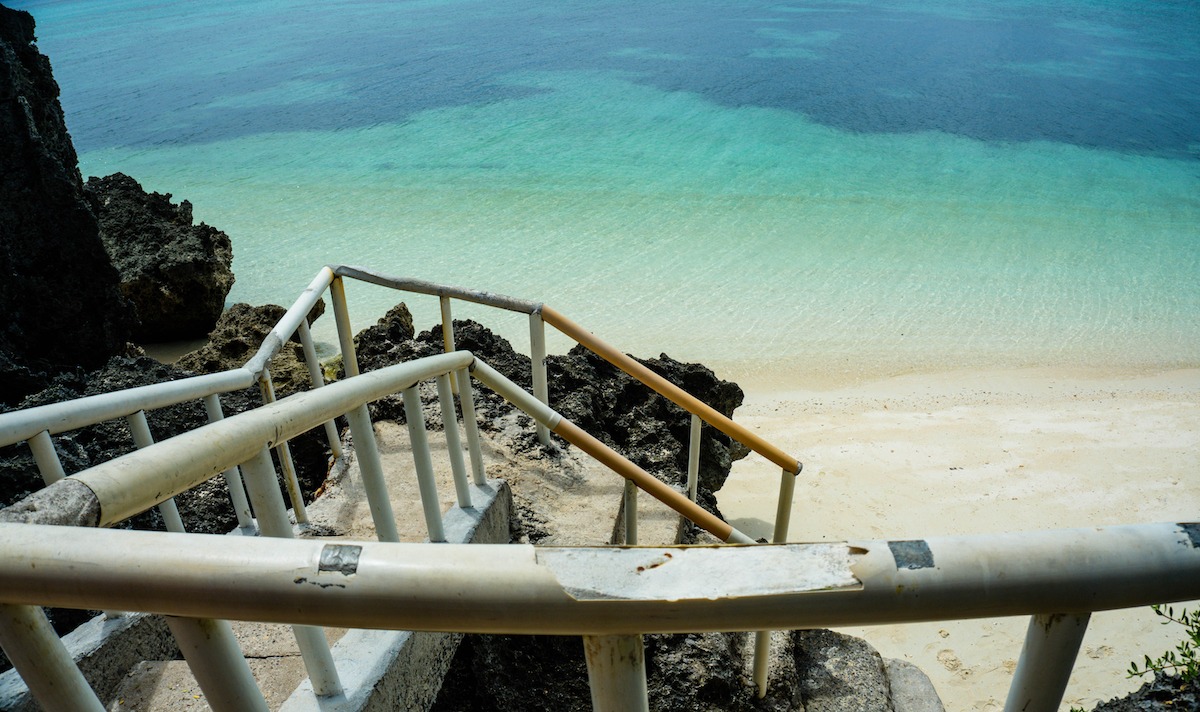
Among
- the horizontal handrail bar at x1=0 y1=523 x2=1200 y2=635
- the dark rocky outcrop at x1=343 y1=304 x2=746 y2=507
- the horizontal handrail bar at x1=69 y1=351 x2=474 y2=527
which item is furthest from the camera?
the dark rocky outcrop at x1=343 y1=304 x2=746 y2=507

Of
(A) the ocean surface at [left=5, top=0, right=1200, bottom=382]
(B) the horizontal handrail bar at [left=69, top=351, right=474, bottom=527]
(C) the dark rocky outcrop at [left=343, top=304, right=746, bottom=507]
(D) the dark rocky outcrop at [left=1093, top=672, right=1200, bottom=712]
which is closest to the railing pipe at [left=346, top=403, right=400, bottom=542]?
(B) the horizontal handrail bar at [left=69, top=351, right=474, bottom=527]

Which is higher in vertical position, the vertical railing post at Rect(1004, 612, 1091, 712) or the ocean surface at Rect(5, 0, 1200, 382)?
the vertical railing post at Rect(1004, 612, 1091, 712)

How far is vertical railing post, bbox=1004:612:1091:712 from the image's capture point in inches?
31.3

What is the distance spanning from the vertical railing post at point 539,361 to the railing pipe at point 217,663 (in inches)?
118

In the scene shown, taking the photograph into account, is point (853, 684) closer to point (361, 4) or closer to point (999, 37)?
point (999, 37)

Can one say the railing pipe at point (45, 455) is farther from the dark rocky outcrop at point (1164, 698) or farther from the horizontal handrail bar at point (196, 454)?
the dark rocky outcrop at point (1164, 698)

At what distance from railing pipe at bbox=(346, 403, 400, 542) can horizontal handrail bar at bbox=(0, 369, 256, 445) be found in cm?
70

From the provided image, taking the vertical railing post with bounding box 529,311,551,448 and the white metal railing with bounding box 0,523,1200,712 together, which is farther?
the vertical railing post with bounding box 529,311,551,448

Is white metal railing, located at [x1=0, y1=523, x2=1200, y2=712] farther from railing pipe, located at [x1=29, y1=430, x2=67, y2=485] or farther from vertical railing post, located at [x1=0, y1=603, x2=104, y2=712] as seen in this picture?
railing pipe, located at [x1=29, y1=430, x2=67, y2=485]

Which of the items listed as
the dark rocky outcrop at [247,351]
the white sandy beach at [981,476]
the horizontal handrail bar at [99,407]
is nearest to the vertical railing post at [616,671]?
the horizontal handrail bar at [99,407]

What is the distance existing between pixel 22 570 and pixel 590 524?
3.08 m

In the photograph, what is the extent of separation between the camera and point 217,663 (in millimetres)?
889

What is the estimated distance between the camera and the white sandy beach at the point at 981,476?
462 centimetres

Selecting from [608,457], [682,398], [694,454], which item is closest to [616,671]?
[608,457]
